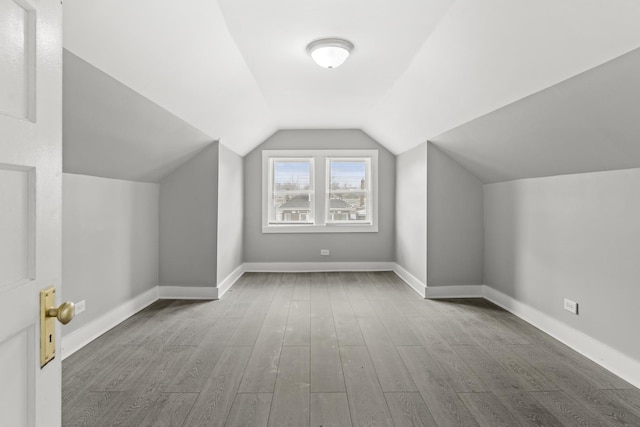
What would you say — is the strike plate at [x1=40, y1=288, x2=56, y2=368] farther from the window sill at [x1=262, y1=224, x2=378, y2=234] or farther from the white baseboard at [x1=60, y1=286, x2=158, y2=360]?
the window sill at [x1=262, y1=224, x2=378, y2=234]

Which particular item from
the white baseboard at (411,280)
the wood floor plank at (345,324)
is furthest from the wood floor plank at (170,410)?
the white baseboard at (411,280)

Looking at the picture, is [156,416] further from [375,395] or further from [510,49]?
[510,49]

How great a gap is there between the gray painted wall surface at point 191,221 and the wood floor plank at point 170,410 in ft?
7.48

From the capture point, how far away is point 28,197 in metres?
0.84

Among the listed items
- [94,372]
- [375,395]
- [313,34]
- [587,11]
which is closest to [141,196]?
[94,372]

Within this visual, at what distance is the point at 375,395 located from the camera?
7.62 feet

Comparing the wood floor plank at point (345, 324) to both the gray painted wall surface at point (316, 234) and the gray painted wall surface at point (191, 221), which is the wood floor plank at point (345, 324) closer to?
the gray painted wall surface at point (191, 221)

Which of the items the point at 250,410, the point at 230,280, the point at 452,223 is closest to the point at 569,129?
the point at 452,223

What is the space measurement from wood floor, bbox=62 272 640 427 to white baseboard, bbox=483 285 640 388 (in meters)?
0.08

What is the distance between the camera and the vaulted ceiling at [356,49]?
6.20 ft

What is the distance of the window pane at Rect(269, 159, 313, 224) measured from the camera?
6.27 meters

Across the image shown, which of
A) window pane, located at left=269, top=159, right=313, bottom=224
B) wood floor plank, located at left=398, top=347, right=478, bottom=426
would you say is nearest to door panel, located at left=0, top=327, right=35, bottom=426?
wood floor plank, located at left=398, top=347, right=478, bottom=426

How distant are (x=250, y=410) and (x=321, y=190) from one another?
4.41 meters

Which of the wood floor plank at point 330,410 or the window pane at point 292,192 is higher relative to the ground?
the window pane at point 292,192
